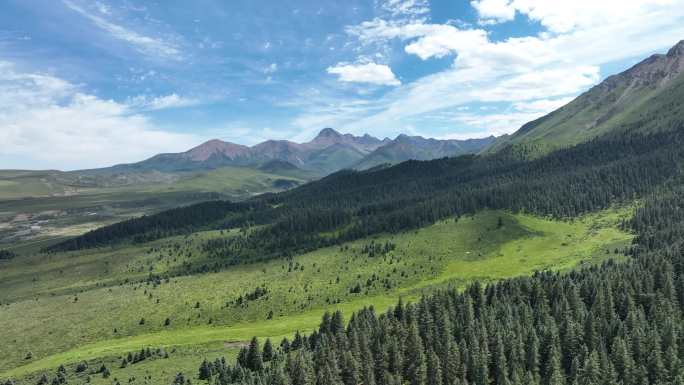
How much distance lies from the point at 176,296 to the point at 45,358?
4959cm

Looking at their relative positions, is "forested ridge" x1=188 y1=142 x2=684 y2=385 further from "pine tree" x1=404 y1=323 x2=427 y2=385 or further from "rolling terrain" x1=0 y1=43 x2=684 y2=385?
"rolling terrain" x1=0 y1=43 x2=684 y2=385

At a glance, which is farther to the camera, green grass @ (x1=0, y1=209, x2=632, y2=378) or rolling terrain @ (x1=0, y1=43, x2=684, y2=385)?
green grass @ (x1=0, y1=209, x2=632, y2=378)

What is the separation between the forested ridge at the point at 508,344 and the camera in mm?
74625

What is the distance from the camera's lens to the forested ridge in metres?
74.6

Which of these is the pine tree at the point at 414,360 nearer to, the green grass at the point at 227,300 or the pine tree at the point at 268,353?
Answer: the pine tree at the point at 268,353

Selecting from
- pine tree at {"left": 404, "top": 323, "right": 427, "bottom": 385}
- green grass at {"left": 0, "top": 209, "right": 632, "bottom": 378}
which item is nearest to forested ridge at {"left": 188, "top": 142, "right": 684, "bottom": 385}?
pine tree at {"left": 404, "top": 323, "right": 427, "bottom": 385}

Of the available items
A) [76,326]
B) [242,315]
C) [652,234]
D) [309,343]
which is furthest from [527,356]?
[652,234]

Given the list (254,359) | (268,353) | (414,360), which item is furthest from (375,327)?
(254,359)

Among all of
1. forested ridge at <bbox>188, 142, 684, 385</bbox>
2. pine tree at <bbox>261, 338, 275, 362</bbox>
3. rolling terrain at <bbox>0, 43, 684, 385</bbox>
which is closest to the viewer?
forested ridge at <bbox>188, 142, 684, 385</bbox>

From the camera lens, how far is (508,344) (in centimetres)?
8306

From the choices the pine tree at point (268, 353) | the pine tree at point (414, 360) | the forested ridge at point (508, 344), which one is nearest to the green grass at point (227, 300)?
the pine tree at point (268, 353)

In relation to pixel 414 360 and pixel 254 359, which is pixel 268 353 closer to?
pixel 254 359

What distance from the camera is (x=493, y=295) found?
11069 centimetres

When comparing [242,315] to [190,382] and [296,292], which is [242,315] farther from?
[190,382]
